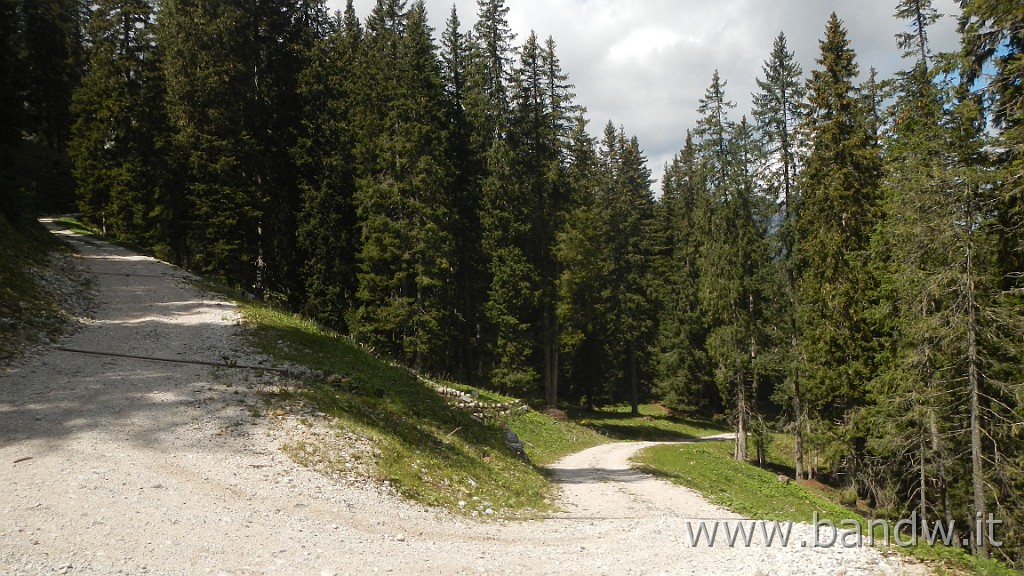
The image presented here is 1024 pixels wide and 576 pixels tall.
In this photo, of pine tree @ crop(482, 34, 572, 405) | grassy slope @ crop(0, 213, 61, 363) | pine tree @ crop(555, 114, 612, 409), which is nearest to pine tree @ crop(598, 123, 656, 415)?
pine tree @ crop(555, 114, 612, 409)

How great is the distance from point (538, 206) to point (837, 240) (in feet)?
51.3

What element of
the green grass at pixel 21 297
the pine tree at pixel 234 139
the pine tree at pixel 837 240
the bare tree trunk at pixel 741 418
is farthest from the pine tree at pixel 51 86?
the pine tree at pixel 837 240

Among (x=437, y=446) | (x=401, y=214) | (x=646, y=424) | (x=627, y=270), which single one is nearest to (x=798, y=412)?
(x=646, y=424)

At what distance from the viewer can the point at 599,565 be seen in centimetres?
796

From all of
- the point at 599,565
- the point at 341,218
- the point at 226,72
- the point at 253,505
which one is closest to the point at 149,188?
the point at 226,72

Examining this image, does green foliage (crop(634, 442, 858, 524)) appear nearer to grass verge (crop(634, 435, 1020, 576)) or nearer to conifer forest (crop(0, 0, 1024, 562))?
grass verge (crop(634, 435, 1020, 576))

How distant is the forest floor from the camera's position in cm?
667

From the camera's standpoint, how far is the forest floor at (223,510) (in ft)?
21.9

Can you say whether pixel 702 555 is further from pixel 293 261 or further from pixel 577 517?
pixel 293 261

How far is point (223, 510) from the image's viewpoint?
25.6 ft

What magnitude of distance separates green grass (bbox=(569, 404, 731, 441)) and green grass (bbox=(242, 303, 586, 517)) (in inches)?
728

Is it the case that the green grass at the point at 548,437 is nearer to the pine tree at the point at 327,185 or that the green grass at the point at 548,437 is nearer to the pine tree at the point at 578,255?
the pine tree at the point at 578,255

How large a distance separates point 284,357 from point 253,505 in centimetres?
A: 771

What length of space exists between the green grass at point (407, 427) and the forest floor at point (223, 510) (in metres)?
0.75
